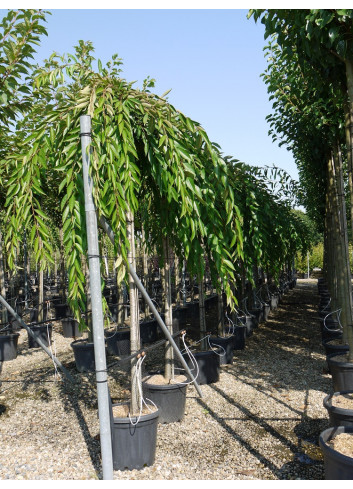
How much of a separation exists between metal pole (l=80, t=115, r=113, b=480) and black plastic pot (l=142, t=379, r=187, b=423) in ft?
5.41

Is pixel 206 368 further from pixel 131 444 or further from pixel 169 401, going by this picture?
pixel 131 444

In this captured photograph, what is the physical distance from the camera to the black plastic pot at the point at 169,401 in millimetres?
4438

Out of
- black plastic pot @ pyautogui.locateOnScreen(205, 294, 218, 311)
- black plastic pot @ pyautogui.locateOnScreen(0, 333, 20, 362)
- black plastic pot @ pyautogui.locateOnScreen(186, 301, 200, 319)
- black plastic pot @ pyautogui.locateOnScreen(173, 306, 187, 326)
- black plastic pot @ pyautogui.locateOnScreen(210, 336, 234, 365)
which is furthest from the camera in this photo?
black plastic pot @ pyautogui.locateOnScreen(205, 294, 218, 311)

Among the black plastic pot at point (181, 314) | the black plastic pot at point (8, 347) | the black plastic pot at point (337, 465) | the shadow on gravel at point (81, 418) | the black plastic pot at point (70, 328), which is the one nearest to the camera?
the black plastic pot at point (337, 465)

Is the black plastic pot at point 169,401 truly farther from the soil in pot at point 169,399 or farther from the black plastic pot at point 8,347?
the black plastic pot at point 8,347

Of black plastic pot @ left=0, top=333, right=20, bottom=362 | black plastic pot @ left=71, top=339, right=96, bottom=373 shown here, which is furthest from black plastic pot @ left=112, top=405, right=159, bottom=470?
black plastic pot @ left=0, top=333, right=20, bottom=362

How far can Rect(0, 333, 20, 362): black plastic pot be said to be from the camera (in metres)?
7.68

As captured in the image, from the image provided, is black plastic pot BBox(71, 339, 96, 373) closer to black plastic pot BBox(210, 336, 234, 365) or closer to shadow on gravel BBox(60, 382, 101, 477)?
shadow on gravel BBox(60, 382, 101, 477)

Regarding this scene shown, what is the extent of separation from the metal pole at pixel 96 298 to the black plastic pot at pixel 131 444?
0.63 meters

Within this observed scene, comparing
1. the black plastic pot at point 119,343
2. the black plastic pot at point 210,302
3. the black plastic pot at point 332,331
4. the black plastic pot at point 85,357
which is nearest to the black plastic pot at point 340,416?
the black plastic pot at point 332,331

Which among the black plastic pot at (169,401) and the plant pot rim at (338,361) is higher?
the plant pot rim at (338,361)

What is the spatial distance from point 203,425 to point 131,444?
1166mm

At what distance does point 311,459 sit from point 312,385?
81.1 inches

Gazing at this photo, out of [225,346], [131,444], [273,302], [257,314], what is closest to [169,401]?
[131,444]
